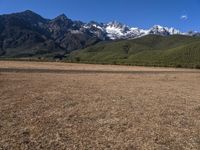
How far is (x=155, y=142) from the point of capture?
13.7 meters

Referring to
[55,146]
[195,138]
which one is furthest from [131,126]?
[55,146]

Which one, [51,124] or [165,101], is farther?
[165,101]

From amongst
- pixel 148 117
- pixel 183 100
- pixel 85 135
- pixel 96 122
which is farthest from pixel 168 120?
pixel 183 100

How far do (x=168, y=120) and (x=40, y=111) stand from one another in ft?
22.9

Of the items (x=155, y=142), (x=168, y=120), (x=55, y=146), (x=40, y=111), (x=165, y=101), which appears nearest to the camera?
(x=55, y=146)

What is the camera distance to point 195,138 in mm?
14305

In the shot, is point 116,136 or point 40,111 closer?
point 116,136

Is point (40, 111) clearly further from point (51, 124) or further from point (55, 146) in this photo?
point (55, 146)

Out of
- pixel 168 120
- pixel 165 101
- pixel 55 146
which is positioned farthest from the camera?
pixel 165 101

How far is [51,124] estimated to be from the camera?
16297 mm

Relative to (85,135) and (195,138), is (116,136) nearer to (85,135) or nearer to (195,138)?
(85,135)

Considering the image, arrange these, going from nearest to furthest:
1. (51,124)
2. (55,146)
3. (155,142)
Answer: (55,146)
(155,142)
(51,124)

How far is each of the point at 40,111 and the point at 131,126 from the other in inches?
229

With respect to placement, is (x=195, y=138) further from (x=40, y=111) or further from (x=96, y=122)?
(x=40, y=111)
